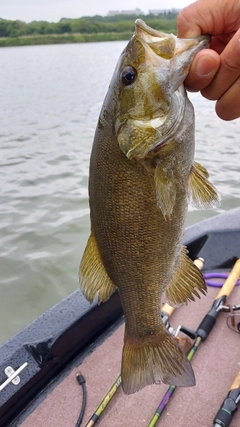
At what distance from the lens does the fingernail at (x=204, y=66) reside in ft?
4.75

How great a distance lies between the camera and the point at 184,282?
6.04 ft

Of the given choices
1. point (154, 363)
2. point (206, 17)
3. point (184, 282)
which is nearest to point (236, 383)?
point (154, 363)

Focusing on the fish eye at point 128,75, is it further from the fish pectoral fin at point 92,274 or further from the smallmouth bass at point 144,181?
the fish pectoral fin at point 92,274

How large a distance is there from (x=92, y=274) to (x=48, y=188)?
6515mm

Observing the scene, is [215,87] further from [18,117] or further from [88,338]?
[18,117]

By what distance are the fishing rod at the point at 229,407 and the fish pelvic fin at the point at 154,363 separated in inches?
23.3

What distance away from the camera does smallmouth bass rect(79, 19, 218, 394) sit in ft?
4.89

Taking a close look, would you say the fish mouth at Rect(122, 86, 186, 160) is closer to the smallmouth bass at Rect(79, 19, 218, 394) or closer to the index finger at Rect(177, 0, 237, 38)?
the smallmouth bass at Rect(79, 19, 218, 394)

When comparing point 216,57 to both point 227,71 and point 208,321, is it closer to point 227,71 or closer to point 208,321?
point 227,71

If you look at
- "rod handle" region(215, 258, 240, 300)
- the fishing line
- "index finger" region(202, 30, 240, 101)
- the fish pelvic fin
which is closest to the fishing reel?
"rod handle" region(215, 258, 240, 300)

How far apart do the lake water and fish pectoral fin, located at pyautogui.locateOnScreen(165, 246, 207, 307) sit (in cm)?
308

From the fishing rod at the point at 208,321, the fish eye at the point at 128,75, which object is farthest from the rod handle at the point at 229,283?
the fish eye at the point at 128,75

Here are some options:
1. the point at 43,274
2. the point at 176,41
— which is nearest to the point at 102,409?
the point at 176,41

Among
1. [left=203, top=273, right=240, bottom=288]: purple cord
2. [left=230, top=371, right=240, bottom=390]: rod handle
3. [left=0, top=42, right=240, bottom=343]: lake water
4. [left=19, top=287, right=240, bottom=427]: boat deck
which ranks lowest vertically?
[left=0, top=42, right=240, bottom=343]: lake water
